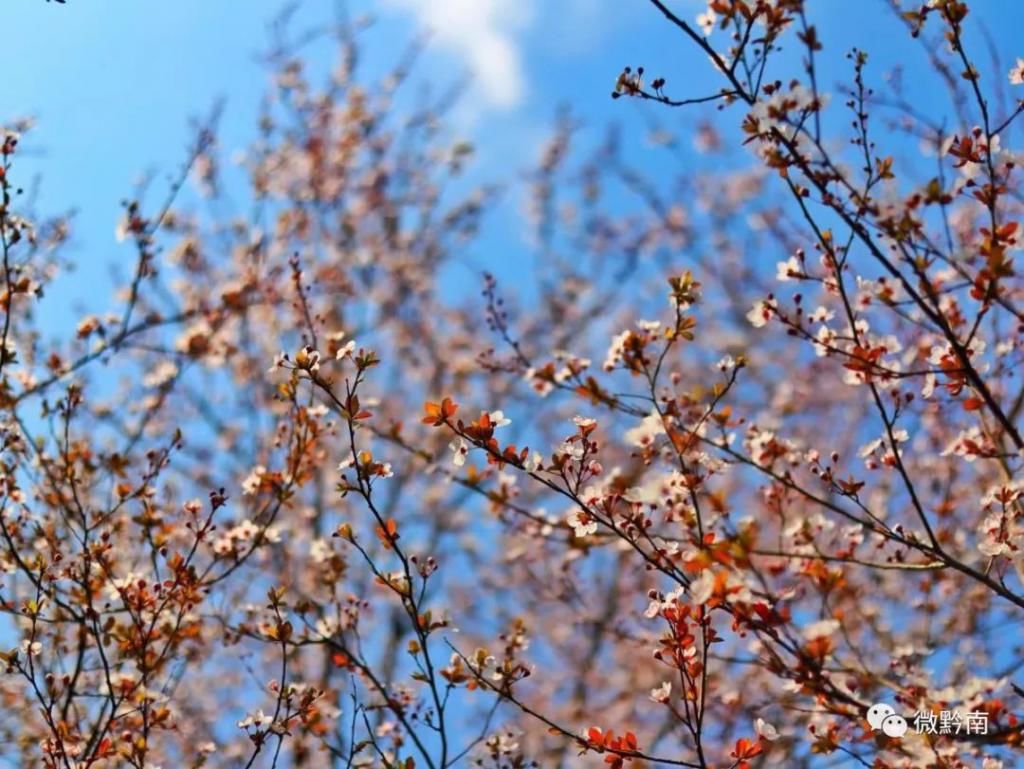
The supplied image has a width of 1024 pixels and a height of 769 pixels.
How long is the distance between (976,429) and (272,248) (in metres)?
5.97

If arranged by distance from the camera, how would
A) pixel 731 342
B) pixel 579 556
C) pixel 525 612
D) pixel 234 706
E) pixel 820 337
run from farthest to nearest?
1. pixel 731 342
2. pixel 525 612
3. pixel 234 706
4. pixel 579 556
5. pixel 820 337

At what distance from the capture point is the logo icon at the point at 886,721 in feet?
9.54

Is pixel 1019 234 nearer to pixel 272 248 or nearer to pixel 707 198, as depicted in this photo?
pixel 272 248

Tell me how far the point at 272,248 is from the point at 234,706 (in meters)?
4.53

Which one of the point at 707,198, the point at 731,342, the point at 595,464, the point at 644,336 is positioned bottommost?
the point at 595,464

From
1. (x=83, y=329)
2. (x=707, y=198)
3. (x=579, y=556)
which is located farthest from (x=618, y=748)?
(x=707, y=198)

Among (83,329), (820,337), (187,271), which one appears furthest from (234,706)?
(820,337)

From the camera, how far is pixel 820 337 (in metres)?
3.09

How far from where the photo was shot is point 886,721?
2.97 meters

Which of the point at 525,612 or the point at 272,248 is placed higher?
the point at 272,248

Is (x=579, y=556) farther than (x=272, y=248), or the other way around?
(x=272, y=248)

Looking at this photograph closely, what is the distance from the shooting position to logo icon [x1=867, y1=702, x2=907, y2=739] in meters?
2.91

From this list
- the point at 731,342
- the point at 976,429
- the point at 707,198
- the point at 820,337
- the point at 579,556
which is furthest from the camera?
the point at 707,198

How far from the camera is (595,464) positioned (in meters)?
2.79
